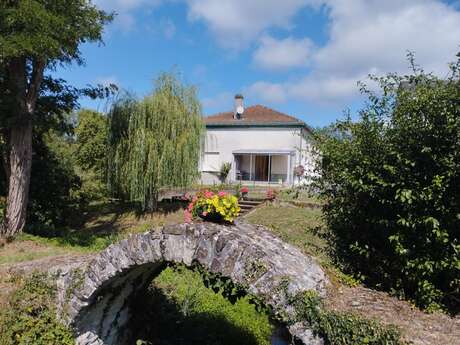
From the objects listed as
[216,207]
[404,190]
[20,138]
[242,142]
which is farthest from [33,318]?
Result: [242,142]

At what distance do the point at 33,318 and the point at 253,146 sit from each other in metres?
21.8

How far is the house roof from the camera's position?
2605 centimetres

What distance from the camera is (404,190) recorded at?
14.8 feet

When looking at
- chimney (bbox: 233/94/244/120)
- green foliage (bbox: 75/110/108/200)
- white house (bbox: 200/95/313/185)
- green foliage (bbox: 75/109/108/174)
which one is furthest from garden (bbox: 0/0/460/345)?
chimney (bbox: 233/94/244/120)

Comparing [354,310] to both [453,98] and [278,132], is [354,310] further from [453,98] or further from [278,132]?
[278,132]

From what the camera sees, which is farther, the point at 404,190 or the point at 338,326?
the point at 404,190

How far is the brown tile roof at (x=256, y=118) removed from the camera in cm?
2623

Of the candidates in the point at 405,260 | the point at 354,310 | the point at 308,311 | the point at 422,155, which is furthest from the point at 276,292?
the point at 422,155

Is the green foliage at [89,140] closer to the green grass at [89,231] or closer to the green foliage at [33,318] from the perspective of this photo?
the green grass at [89,231]

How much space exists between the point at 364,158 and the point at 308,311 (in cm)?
208

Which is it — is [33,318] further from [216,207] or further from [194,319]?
[216,207]

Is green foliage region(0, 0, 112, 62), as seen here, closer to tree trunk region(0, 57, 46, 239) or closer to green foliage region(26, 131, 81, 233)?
tree trunk region(0, 57, 46, 239)

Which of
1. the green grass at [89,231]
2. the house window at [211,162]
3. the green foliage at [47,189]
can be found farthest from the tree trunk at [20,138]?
the house window at [211,162]

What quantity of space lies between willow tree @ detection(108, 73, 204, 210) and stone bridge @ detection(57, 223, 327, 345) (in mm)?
10071
